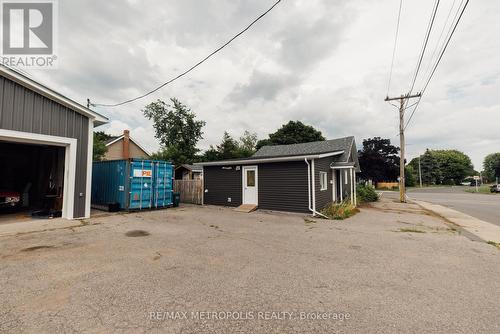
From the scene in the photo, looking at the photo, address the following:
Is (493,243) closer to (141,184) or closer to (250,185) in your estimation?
(250,185)

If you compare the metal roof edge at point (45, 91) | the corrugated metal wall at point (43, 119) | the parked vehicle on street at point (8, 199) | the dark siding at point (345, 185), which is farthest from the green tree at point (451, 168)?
the parked vehicle on street at point (8, 199)

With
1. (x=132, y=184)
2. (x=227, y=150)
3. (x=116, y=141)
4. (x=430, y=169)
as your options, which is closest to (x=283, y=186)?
(x=132, y=184)

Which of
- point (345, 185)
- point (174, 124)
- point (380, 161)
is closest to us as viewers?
point (345, 185)

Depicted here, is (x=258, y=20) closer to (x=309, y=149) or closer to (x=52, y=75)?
(x=52, y=75)

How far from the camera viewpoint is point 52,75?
10.5 metres

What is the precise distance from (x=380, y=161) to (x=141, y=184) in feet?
147

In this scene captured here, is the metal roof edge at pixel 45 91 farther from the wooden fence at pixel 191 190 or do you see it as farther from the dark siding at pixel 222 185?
the wooden fence at pixel 191 190

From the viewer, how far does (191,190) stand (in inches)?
591

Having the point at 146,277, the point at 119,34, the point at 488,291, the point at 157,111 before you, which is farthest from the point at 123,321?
the point at 157,111

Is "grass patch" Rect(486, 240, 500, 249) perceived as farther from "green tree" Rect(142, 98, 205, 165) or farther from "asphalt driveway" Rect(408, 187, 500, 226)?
Result: "green tree" Rect(142, 98, 205, 165)

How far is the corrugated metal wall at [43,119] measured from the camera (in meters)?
7.05

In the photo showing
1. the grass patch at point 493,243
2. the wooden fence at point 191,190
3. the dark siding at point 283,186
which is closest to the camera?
the grass patch at point 493,243

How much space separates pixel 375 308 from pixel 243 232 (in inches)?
180

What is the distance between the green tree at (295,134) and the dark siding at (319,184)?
24511 mm
